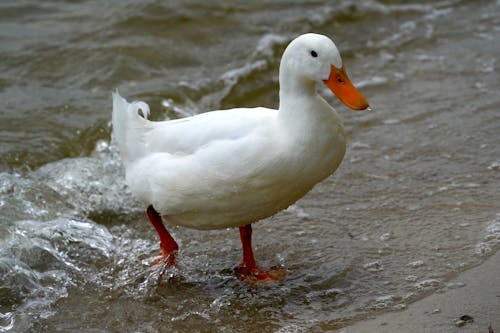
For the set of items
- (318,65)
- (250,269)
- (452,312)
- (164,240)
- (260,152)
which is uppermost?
(318,65)

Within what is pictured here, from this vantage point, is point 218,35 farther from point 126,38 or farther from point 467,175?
point 467,175

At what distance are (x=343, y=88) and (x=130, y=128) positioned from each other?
150 cm

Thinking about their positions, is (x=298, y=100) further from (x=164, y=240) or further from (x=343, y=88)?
(x=164, y=240)

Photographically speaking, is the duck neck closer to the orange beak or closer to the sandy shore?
the orange beak

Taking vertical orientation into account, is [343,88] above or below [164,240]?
above

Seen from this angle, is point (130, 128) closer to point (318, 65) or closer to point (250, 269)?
point (250, 269)

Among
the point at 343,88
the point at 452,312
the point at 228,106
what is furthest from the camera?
the point at 228,106

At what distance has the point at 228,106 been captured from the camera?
27.1 feet

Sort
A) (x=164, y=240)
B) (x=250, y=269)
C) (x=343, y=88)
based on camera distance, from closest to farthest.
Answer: (x=343, y=88) → (x=250, y=269) → (x=164, y=240)

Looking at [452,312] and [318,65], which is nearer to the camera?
[452,312]

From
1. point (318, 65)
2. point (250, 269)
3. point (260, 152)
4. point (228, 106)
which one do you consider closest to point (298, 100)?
point (318, 65)

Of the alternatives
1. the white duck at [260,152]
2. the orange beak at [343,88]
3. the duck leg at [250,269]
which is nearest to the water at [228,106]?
the duck leg at [250,269]

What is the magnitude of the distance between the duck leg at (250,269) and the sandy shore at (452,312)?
849 millimetres

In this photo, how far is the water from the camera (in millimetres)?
4727
